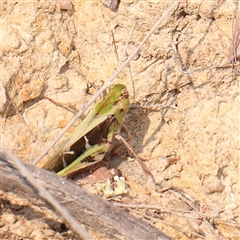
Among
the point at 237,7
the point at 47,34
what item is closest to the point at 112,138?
the point at 47,34

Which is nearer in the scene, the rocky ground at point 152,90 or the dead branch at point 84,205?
the dead branch at point 84,205

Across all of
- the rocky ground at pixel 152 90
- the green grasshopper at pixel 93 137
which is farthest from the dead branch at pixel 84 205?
the green grasshopper at pixel 93 137

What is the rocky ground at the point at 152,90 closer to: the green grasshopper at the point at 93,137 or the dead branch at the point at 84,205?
the green grasshopper at the point at 93,137

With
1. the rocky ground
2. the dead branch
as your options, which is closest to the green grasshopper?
the rocky ground

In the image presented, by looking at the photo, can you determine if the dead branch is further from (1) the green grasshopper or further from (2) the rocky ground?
(1) the green grasshopper

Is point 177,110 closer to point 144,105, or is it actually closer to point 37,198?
point 144,105
